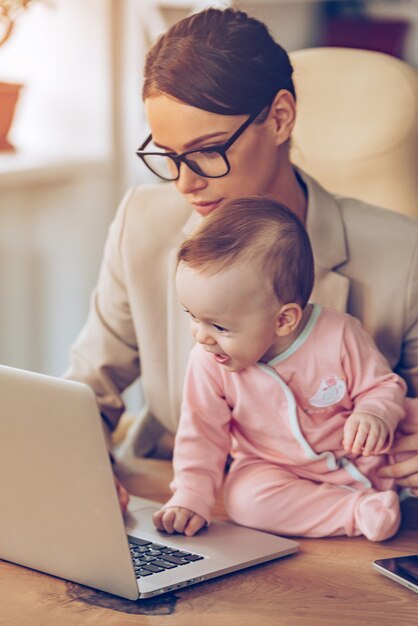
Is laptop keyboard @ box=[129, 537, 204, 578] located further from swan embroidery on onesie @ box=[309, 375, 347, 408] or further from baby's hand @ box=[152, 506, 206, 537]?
swan embroidery on onesie @ box=[309, 375, 347, 408]

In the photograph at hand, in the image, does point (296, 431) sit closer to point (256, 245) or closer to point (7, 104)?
point (256, 245)

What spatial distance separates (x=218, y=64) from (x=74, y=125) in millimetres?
1510

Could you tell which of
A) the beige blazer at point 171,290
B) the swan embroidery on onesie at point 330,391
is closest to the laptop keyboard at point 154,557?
the swan embroidery on onesie at point 330,391

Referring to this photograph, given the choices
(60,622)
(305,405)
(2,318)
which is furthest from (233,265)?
(2,318)

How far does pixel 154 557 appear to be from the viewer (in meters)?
1.19

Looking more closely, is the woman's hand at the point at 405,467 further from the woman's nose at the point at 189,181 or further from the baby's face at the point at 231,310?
the woman's nose at the point at 189,181

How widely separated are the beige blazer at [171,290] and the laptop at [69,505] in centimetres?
49

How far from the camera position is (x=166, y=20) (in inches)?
116

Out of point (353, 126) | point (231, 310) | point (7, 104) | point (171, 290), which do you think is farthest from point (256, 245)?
point (7, 104)

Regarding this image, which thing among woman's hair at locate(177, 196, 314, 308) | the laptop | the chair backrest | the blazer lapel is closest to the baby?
woman's hair at locate(177, 196, 314, 308)

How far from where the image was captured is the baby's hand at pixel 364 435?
3.95 ft

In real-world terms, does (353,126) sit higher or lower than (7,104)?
higher

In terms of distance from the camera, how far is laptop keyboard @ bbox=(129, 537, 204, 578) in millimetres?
1148

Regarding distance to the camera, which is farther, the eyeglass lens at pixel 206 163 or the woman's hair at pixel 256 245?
the eyeglass lens at pixel 206 163
